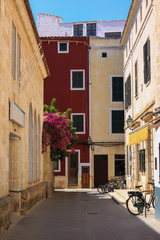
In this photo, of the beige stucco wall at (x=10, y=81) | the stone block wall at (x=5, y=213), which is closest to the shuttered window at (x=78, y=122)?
the beige stucco wall at (x=10, y=81)

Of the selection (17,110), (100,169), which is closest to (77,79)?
(100,169)

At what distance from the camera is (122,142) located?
35656 mm

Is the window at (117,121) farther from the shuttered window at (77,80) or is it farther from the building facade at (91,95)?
the shuttered window at (77,80)

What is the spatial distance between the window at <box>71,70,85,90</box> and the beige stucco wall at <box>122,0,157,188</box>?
7901 millimetres

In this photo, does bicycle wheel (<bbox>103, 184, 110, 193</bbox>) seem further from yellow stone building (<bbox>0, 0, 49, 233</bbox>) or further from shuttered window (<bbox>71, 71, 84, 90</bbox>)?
shuttered window (<bbox>71, 71, 84, 90</bbox>)

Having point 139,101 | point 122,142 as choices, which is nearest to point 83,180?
point 122,142

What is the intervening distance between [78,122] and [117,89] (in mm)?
4037

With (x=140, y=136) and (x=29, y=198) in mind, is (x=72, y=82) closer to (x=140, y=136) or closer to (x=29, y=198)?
(x=140, y=136)

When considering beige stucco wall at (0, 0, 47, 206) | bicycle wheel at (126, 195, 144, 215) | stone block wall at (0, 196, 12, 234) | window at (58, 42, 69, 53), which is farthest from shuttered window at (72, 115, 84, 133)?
stone block wall at (0, 196, 12, 234)

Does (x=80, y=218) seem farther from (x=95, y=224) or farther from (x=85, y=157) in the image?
(x=85, y=157)

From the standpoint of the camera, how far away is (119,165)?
35.5m

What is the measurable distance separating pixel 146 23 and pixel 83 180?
17.3m

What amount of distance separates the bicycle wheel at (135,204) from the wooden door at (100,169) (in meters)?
20.8

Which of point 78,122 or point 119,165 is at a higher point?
point 78,122
